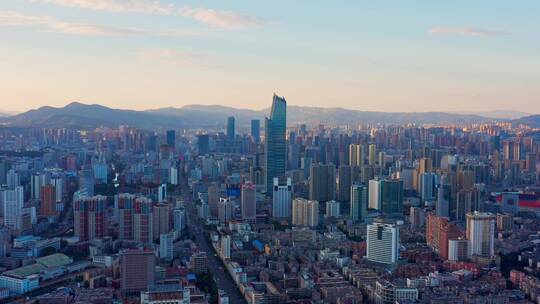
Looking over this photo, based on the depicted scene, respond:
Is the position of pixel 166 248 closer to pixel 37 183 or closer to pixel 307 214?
pixel 307 214

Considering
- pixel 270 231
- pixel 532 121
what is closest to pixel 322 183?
pixel 270 231

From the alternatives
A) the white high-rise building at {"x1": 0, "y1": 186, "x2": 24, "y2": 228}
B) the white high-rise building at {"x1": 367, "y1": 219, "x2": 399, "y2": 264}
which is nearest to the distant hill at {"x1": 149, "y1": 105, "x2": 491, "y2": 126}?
the white high-rise building at {"x1": 0, "y1": 186, "x2": 24, "y2": 228}

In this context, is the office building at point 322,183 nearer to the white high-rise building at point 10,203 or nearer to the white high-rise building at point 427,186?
the white high-rise building at point 427,186

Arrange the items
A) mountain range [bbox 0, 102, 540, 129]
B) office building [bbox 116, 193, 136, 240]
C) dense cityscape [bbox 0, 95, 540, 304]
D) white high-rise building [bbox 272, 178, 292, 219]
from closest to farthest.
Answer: dense cityscape [bbox 0, 95, 540, 304] < office building [bbox 116, 193, 136, 240] < white high-rise building [bbox 272, 178, 292, 219] < mountain range [bbox 0, 102, 540, 129]

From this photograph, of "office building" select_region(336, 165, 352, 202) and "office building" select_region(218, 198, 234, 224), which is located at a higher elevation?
"office building" select_region(336, 165, 352, 202)

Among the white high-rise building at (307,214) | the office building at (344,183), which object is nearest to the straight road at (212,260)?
the white high-rise building at (307,214)

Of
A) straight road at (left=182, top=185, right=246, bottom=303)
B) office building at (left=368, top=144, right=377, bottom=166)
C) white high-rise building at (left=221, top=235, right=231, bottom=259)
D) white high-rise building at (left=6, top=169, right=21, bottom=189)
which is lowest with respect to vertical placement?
straight road at (left=182, top=185, right=246, bottom=303)

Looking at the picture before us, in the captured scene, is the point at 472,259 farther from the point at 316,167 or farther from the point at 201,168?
the point at 201,168

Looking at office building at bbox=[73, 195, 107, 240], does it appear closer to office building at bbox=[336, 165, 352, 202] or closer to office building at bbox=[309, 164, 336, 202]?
office building at bbox=[309, 164, 336, 202]
